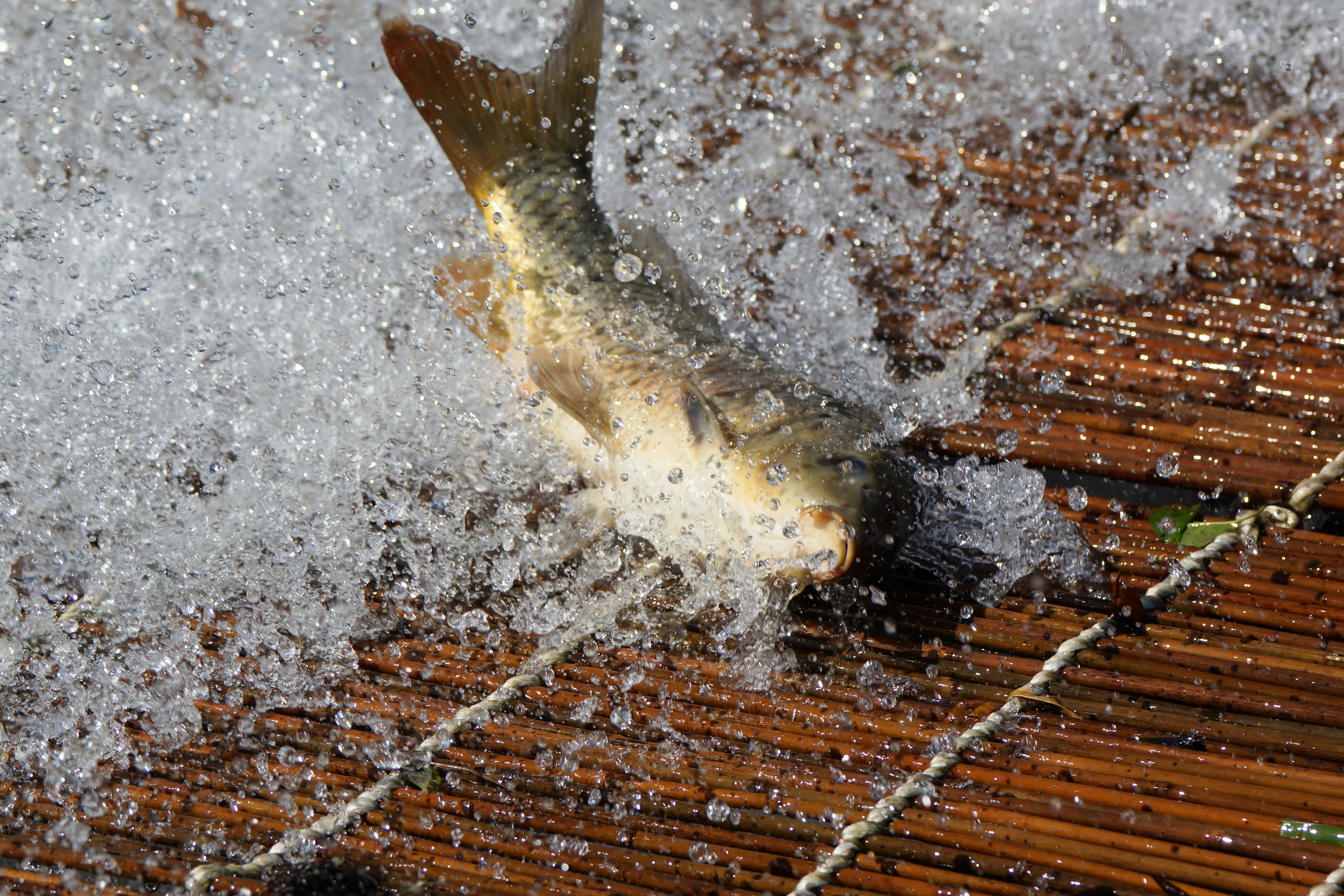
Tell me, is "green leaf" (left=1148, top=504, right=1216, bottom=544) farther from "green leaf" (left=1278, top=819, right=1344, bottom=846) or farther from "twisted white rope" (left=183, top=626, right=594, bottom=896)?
"twisted white rope" (left=183, top=626, right=594, bottom=896)

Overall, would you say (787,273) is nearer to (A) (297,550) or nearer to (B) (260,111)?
(A) (297,550)

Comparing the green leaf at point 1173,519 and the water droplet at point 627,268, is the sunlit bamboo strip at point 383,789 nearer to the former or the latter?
the water droplet at point 627,268

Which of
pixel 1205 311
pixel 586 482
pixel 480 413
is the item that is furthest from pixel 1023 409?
pixel 480 413

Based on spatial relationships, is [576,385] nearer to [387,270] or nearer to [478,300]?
[478,300]

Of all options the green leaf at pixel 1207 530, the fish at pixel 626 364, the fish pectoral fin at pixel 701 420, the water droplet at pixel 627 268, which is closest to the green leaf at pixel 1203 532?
the green leaf at pixel 1207 530

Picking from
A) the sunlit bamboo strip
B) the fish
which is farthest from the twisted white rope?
the fish
